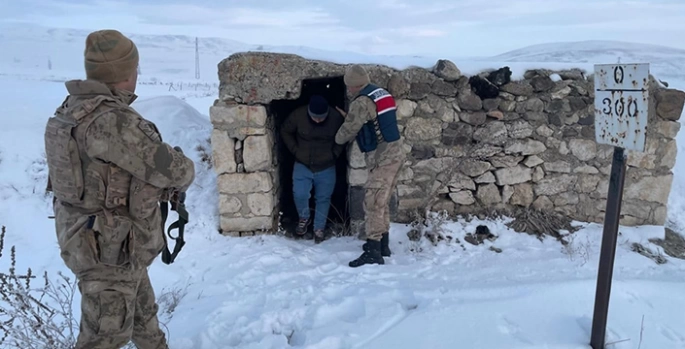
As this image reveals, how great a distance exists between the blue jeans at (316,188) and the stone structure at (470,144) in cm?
28

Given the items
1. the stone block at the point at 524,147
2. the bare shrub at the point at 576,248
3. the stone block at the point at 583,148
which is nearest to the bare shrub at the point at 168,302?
the bare shrub at the point at 576,248

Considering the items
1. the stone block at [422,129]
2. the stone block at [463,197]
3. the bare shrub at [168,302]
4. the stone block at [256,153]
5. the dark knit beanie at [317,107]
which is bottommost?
the bare shrub at [168,302]

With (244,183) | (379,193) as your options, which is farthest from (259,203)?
(379,193)

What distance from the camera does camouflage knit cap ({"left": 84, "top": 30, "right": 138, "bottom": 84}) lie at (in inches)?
82.4

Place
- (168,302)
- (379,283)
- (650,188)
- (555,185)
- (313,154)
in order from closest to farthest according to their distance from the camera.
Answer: (168,302)
(379,283)
(313,154)
(650,188)
(555,185)

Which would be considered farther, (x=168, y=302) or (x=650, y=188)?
(x=650, y=188)

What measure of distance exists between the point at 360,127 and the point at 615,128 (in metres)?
2.13

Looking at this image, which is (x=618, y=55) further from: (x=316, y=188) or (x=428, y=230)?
(x=316, y=188)

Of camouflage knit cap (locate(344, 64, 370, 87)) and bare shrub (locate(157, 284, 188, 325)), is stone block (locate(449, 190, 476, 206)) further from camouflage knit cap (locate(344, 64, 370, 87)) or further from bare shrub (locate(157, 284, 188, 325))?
bare shrub (locate(157, 284, 188, 325))

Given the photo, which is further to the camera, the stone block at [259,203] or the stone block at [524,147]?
the stone block at [524,147]

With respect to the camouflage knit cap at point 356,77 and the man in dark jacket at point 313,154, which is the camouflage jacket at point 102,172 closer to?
the camouflage knit cap at point 356,77

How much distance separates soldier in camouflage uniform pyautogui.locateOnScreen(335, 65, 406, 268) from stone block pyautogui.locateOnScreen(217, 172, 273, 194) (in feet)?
3.37

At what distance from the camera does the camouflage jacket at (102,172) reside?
6.66 ft

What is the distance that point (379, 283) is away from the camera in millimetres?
3738
